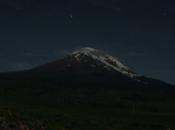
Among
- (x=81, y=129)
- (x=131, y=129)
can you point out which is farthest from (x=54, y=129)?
(x=131, y=129)

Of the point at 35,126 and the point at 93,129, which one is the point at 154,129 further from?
the point at 35,126

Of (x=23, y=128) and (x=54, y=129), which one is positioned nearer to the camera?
(x=23, y=128)

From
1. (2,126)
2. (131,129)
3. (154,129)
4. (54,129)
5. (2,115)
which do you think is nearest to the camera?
(2,126)

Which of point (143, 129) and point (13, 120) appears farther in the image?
point (143, 129)

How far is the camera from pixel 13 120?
75.0 feet

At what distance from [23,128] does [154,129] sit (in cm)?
8583

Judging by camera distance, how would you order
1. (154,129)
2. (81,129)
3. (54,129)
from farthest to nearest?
(154,129) → (81,129) → (54,129)

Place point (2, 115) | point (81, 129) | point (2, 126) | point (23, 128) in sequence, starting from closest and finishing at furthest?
point (23, 128)
point (2, 126)
point (2, 115)
point (81, 129)

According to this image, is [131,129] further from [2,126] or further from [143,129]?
[2,126]

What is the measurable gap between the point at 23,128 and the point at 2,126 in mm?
5284

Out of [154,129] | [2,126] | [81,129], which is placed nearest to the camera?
[2,126]

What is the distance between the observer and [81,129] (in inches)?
2430

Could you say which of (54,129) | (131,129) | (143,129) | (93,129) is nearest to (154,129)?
(143,129)

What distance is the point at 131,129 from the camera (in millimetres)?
92875
